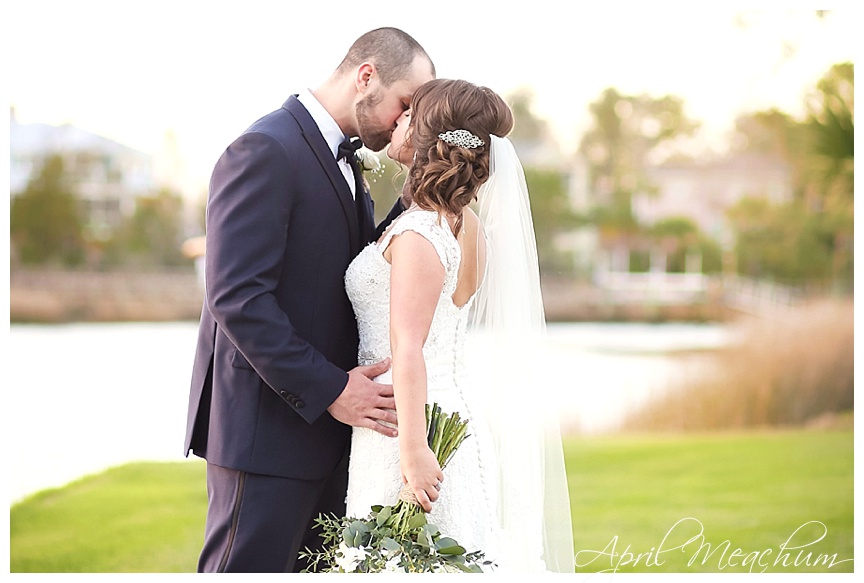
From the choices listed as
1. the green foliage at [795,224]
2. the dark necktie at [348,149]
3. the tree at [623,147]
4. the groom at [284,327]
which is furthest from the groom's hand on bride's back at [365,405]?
the green foliage at [795,224]

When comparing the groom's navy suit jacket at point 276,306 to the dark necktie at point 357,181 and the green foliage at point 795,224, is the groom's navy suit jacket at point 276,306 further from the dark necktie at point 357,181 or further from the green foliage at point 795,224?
the green foliage at point 795,224

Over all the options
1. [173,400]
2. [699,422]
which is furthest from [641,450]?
[173,400]

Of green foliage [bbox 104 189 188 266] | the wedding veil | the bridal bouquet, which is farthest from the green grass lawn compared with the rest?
green foliage [bbox 104 189 188 266]

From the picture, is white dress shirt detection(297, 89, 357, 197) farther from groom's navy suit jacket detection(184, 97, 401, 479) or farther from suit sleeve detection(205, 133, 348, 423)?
suit sleeve detection(205, 133, 348, 423)

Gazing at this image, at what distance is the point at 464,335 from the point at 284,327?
1.89 ft

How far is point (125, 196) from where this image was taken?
10367 millimetres

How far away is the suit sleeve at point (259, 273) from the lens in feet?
7.31

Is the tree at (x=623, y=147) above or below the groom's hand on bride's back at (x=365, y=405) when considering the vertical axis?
above

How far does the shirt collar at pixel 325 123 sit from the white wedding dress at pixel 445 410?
0.36 metres

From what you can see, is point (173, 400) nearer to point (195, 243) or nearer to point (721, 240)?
point (195, 243)

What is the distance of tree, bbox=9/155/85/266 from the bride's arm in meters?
9.09

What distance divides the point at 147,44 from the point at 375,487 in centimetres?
796
